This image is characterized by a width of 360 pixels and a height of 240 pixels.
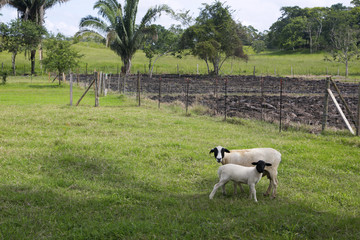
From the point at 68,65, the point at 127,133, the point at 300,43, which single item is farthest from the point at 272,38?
the point at 127,133

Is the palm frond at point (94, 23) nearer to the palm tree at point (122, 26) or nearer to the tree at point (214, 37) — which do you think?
the palm tree at point (122, 26)

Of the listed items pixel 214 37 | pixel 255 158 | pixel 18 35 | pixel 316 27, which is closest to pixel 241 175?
pixel 255 158

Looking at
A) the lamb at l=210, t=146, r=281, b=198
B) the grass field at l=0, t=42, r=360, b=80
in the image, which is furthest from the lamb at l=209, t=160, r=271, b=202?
the grass field at l=0, t=42, r=360, b=80

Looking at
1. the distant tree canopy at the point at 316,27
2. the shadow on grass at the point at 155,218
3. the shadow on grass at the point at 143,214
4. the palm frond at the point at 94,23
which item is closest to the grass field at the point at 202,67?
the palm frond at the point at 94,23

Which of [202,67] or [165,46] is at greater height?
[165,46]

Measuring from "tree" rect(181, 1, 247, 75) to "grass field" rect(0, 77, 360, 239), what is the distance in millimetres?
33452

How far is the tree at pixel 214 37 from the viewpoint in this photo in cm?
4375

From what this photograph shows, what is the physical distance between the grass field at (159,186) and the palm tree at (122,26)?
28112 millimetres

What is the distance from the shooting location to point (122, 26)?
39.2 meters

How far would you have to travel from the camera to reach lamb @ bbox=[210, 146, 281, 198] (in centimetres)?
601

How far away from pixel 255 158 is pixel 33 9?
52.2m

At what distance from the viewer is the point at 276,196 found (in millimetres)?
5961

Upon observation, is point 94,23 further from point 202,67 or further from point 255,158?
point 255,158

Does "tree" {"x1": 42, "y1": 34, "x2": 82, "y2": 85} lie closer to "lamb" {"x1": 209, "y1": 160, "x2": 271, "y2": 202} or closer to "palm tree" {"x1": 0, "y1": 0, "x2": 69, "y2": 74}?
"palm tree" {"x1": 0, "y1": 0, "x2": 69, "y2": 74}
